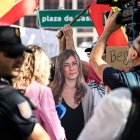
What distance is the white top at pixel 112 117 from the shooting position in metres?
1.79

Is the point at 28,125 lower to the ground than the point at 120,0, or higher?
lower

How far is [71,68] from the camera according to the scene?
14.6ft

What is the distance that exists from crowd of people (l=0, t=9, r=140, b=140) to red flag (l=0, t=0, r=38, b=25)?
1.31m

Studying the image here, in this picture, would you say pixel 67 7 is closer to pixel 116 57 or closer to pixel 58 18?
pixel 58 18

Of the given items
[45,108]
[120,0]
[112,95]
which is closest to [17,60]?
[112,95]

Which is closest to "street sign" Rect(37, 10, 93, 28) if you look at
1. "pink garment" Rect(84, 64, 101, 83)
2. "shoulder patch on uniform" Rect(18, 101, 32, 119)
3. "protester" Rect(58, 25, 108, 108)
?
"pink garment" Rect(84, 64, 101, 83)

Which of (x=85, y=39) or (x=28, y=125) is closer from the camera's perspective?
(x=28, y=125)

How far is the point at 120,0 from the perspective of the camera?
3.75 m

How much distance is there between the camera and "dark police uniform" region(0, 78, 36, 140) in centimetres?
223

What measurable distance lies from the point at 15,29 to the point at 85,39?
70.8 m

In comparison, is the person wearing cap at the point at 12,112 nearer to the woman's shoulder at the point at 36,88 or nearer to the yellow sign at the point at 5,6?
the woman's shoulder at the point at 36,88

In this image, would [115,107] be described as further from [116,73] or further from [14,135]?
[116,73]

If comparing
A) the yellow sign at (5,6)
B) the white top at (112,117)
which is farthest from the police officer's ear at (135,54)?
the yellow sign at (5,6)

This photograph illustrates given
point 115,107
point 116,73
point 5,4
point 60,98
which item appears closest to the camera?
point 115,107
